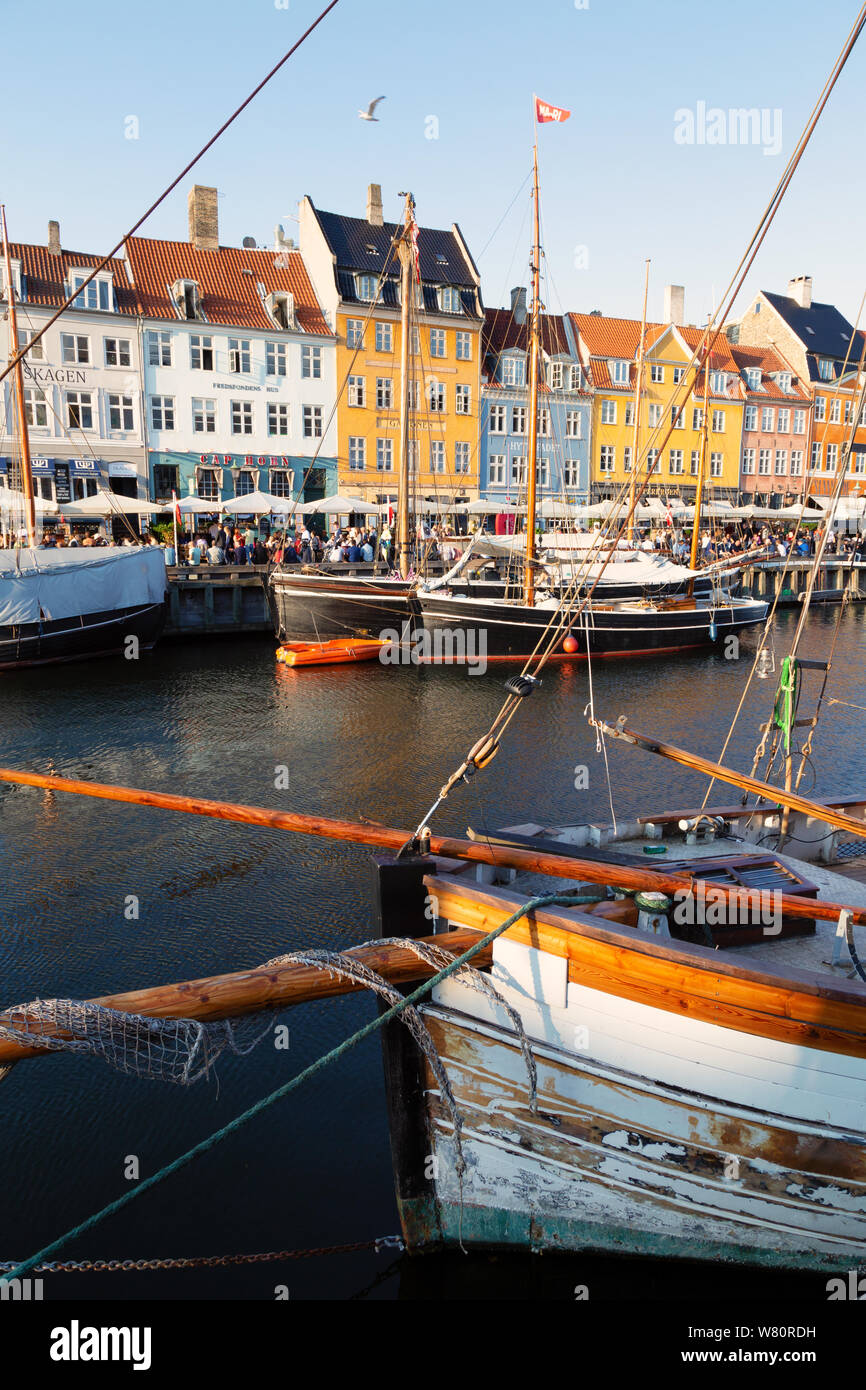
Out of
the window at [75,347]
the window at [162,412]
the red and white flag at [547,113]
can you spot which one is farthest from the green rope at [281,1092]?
the window at [162,412]

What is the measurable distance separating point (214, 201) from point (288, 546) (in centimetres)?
2187

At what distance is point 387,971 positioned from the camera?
15.4ft

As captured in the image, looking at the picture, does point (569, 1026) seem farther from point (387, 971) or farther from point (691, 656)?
point (691, 656)

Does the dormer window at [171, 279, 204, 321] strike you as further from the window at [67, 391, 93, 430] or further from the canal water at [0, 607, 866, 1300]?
the canal water at [0, 607, 866, 1300]

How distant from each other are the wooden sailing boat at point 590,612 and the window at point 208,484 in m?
19.1

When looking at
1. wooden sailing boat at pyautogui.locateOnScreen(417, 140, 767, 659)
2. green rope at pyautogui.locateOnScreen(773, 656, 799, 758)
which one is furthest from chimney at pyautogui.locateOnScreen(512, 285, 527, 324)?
green rope at pyautogui.locateOnScreen(773, 656, 799, 758)

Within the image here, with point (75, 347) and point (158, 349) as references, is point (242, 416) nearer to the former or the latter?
point (158, 349)

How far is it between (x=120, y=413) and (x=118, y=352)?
270cm

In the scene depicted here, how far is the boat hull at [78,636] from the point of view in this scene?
81.3ft

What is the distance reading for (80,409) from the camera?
40.8 meters

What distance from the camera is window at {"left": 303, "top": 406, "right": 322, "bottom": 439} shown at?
152 ft

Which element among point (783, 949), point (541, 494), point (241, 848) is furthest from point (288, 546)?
point (783, 949)

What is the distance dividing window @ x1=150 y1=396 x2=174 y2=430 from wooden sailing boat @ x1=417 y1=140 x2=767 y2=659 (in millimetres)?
20479

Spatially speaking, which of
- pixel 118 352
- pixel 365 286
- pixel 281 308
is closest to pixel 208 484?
pixel 118 352
